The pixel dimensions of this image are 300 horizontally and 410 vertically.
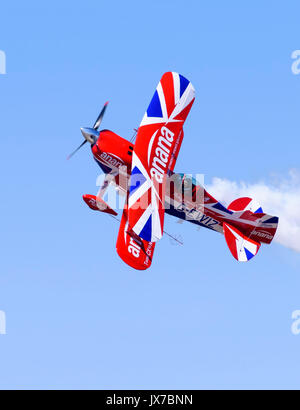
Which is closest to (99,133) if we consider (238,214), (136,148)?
(136,148)

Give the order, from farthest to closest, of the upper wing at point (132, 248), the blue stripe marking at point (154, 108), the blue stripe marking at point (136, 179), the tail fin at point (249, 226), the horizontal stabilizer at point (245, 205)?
the horizontal stabilizer at point (245, 205) < the tail fin at point (249, 226) < the blue stripe marking at point (154, 108) < the upper wing at point (132, 248) < the blue stripe marking at point (136, 179)

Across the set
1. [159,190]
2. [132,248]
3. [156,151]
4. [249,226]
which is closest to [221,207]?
[249,226]

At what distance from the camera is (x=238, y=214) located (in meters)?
31.7

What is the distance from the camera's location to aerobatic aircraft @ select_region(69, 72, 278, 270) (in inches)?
1119

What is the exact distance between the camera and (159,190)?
29.0 metres

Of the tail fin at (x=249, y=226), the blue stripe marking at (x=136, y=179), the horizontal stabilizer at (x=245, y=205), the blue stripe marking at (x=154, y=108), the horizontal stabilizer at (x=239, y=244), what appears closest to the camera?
the blue stripe marking at (x=136, y=179)

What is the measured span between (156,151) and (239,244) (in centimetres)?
474

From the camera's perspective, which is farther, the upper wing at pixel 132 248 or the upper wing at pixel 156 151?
the upper wing at pixel 132 248

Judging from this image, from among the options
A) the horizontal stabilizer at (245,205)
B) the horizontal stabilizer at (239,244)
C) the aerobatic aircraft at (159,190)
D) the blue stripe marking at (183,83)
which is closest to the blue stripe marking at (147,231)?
the aerobatic aircraft at (159,190)

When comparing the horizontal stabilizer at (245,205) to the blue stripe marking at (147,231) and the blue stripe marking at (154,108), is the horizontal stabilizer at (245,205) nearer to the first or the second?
the blue stripe marking at (154,108)

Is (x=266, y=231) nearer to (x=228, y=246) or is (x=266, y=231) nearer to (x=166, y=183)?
(x=228, y=246)

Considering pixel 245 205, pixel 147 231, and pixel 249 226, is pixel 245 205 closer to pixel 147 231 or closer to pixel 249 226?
pixel 249 226

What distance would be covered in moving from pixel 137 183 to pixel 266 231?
19.1ft

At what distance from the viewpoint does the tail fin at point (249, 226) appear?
31.2 metres
